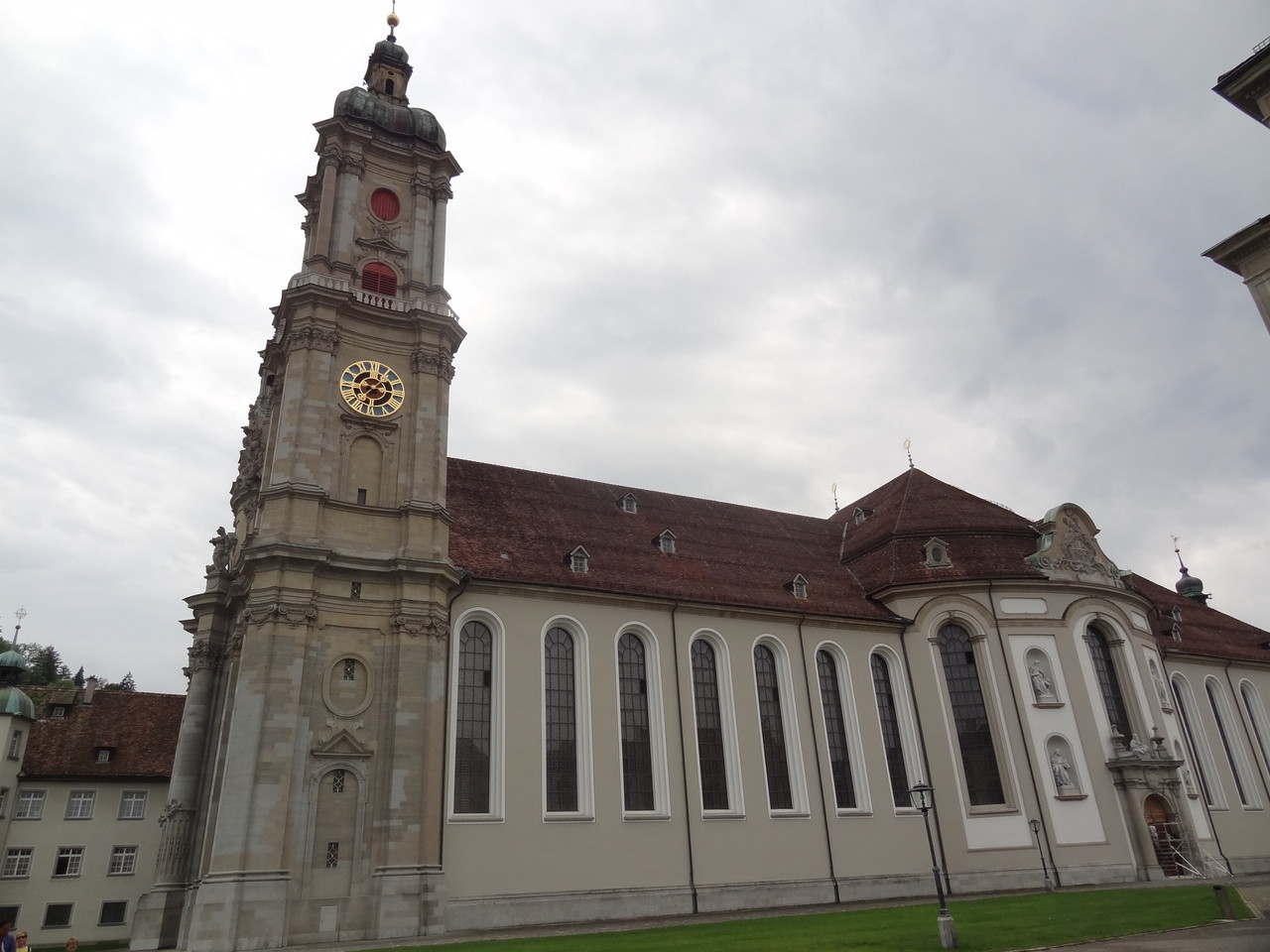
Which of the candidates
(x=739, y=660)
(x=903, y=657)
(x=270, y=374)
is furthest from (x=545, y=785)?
(x=270, y=374)

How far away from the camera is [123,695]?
157 ft

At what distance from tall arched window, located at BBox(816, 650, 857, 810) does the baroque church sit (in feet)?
0.42

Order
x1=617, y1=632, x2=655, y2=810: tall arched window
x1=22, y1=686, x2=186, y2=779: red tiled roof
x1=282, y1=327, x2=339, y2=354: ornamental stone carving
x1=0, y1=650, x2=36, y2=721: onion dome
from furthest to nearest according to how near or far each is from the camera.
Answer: x1=22, y1=686, x2=186, y2=779: red tiled roof, x1=0, y1=650, x2=36, y2=721: onion dome, x1=282, y1=327, x2=339, y2=354: ornamental stone carving, x1=617, y1=632, x2=655, y2=810: tall arched window

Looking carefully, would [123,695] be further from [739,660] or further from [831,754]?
[831,754]

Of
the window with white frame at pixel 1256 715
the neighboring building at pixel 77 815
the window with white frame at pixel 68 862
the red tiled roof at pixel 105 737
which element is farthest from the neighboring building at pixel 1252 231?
the window with white frame at pixel 68 862

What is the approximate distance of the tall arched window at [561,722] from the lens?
29656 millimetres

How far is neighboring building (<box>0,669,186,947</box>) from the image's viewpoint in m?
41.0

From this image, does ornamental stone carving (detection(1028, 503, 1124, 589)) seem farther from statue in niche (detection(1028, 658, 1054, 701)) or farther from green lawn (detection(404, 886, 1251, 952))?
green lawn (detection(404, 886, 1251, 952))

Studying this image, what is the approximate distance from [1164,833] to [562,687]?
25.3 meters

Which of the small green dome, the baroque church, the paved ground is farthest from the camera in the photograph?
the small green dome

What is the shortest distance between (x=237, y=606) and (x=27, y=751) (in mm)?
21426

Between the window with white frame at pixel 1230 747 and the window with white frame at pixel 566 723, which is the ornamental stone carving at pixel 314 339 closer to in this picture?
the window with white frame at pixel 566 723

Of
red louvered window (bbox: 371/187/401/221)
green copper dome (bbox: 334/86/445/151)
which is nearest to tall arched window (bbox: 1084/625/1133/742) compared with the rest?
red louvered window (bbox: 371/187/401/221)

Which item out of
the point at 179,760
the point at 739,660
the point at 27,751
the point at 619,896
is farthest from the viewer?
the point at 27,751
